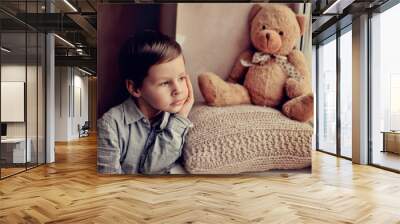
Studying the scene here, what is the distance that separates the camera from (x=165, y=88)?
217 inches

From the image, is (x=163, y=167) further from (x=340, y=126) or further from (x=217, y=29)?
(x=340, y=126)

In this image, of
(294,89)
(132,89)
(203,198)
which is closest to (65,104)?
(132,89)

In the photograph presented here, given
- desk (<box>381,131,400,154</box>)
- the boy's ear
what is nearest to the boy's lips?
the boy's ear

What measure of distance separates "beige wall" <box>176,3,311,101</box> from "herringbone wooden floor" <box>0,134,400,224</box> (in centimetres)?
182

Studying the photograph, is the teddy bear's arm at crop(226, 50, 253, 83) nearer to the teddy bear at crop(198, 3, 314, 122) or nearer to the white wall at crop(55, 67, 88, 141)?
the teddy bear at crop(198, 3, 314, 122)

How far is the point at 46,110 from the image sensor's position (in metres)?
7.60

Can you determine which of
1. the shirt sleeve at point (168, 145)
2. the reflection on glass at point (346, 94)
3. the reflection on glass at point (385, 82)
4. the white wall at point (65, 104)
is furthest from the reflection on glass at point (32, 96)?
the white wall at point (65, 104)

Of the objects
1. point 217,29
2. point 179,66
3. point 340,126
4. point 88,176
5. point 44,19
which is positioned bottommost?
point 88,176

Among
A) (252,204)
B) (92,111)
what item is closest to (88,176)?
(252,204)

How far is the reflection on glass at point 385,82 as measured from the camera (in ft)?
21.6

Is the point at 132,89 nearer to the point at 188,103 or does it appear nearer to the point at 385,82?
the point at 188,103

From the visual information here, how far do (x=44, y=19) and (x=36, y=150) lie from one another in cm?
252

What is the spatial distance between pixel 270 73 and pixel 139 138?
2.21 m

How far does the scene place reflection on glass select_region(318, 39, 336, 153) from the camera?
29.6 feet
